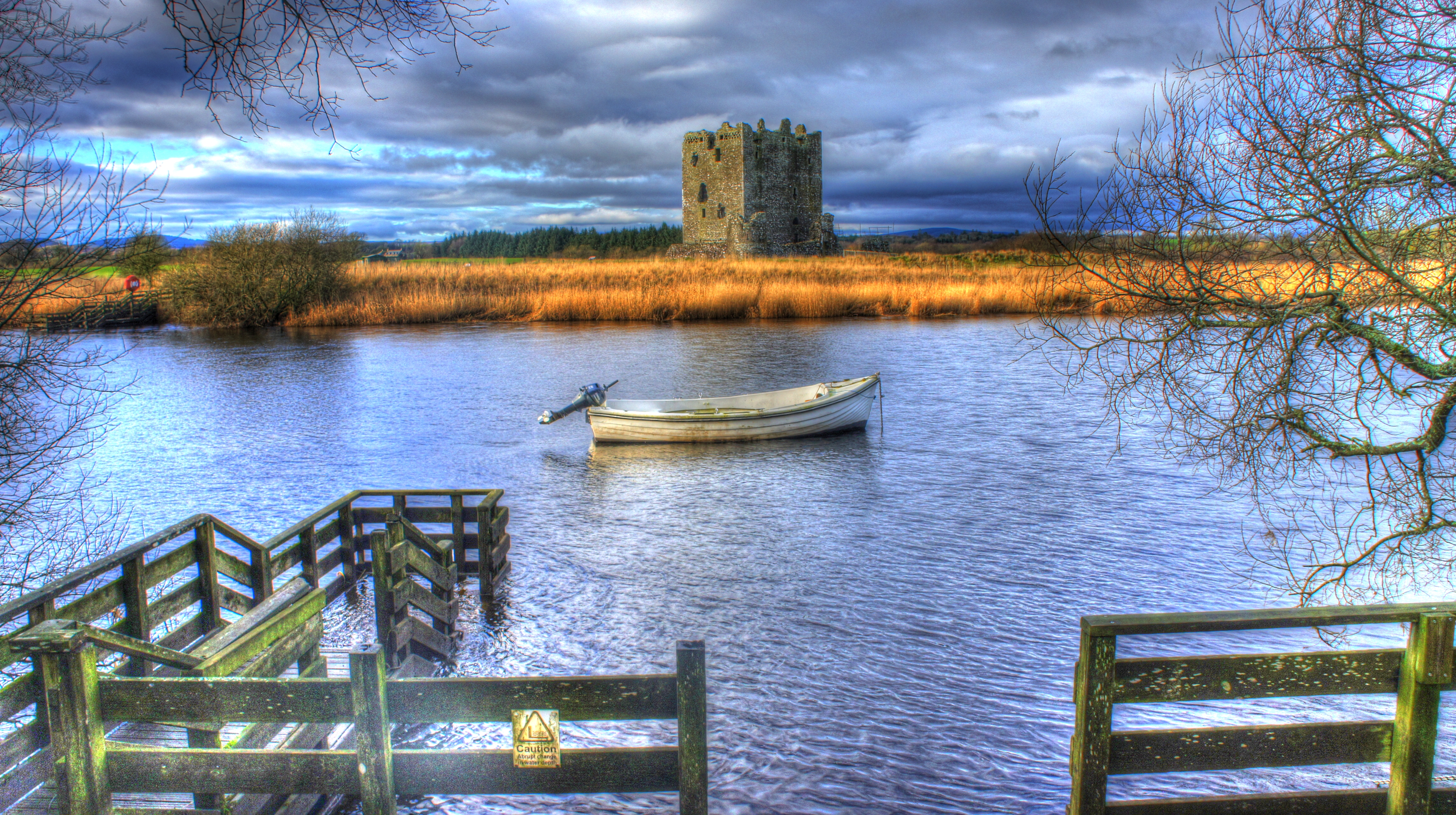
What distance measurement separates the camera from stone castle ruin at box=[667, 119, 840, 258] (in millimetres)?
57562

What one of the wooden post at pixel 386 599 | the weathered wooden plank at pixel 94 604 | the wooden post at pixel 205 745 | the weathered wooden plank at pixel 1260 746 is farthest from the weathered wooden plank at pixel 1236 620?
the wooden post at pixel 386 599

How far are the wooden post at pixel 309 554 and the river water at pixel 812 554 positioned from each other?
3.00 ft

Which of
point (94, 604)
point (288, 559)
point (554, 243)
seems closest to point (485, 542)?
point (288, 559)

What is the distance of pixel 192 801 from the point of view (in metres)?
4.84

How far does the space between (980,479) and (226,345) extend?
1104 inches

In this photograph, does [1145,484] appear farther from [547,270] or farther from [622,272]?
[547,270]

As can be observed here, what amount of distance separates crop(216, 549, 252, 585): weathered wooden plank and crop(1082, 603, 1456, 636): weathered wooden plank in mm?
5577

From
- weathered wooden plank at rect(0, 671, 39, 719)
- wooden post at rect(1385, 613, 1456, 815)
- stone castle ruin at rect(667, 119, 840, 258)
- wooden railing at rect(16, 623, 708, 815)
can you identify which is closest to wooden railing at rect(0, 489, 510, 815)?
weathered wooden plank at rect(0, 671, 39, 719)

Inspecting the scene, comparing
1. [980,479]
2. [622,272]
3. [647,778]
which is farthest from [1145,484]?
[622,272]

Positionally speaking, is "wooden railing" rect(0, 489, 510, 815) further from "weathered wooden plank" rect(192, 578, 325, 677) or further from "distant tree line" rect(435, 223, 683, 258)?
"distant tree line" rect(435, 223, 683, 258)

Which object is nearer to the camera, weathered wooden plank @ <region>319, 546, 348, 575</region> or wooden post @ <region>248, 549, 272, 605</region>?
wooden post @ <region>248, 549, 272, 605</region>

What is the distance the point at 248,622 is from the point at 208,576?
1963 mm

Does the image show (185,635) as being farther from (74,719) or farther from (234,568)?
(74,719)

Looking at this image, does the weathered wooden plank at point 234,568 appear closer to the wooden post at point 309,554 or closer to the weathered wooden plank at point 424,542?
the wooden post at point 309,554
